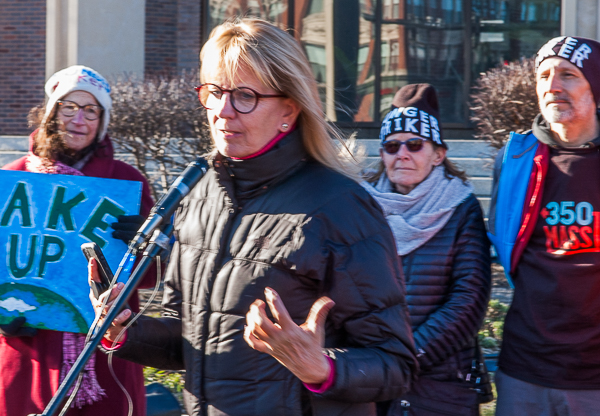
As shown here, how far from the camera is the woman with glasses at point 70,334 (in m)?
3.23

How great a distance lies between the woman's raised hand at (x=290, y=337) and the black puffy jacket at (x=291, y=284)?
9 cm

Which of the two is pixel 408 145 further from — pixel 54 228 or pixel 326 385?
pixel 326 385

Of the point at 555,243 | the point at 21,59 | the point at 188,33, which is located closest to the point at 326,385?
the point at 555,243

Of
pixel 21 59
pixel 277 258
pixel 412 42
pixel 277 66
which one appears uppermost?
pixel 412 42

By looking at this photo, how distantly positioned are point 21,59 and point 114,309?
1520 cm

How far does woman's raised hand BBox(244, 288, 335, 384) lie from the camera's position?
175 cm

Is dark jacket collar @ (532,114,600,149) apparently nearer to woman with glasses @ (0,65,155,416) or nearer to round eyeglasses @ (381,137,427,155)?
round eyeglasses @ (381,137,427,155)

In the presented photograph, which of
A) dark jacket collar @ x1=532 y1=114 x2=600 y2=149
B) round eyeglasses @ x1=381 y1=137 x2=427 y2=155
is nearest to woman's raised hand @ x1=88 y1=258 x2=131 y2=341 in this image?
round eyeglasses @ x1=381 y1=137 x2=427 y2=155

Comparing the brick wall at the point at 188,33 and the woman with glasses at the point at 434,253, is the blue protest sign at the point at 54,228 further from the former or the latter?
the brick wall at the point at 188,33

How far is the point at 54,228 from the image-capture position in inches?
128

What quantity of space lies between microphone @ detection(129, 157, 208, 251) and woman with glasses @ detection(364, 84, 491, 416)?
136 cm

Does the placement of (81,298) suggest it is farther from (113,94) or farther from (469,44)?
(469,44)


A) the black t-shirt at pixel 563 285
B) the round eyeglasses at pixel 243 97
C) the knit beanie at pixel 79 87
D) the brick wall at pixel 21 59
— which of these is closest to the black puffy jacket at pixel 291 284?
the round eyeglasses at pixel 243 97

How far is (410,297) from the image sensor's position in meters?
3.23
